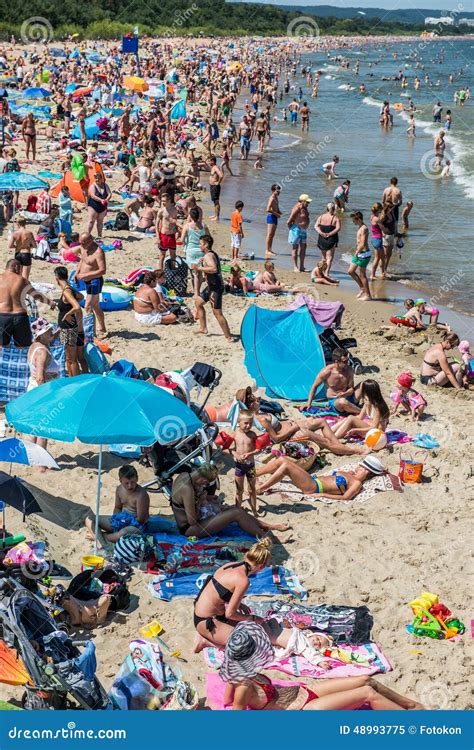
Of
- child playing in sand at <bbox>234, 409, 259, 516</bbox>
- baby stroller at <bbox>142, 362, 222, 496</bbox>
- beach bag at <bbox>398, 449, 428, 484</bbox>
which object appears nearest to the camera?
child playing in sand at <bbox>234, 409, 259, 516</bbox>

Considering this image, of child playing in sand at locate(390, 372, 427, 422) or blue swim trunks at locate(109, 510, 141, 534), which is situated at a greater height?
child playing in sand at locate(390, 372, 427, 422)

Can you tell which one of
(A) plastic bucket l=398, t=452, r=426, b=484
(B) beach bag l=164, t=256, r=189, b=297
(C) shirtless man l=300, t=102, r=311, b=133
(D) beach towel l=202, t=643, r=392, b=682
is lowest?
(D) beach towel l=202, t=643, r=392, b=682

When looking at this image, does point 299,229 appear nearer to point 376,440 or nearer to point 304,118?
point 376,440

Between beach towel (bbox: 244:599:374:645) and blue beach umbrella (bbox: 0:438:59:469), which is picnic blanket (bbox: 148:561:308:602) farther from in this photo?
blue beach umbrella (bbox: 0:438:59:469)

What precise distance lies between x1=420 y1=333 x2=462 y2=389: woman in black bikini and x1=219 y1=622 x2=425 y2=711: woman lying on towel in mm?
5595

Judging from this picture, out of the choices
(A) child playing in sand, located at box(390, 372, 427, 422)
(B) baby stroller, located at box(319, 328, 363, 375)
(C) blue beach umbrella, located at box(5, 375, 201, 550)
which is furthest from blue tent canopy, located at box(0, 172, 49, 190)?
(C) blue beach umbrella, located at box(5, 375, 201, 550)

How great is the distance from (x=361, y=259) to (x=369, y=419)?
449cm

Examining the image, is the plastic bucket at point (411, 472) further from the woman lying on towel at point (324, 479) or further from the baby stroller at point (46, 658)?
the baby stroller at point (46, 658)

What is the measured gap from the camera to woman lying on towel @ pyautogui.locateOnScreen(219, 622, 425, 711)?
514 cm

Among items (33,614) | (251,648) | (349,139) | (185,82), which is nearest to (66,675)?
(33,614)

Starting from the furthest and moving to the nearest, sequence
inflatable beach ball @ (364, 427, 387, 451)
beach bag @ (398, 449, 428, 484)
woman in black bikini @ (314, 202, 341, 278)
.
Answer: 1. woman in black bikini @ (314, 202, 341, 278)
2. inflatable beach ball @ (364, 427, 387, 451)
3. beach bag @ (398, 449, 428, 484)

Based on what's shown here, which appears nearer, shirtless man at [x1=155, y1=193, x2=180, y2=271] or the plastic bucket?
the plastic bucket

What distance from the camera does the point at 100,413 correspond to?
6457 millimetres

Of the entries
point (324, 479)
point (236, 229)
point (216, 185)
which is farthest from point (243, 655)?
point (216, 185)
